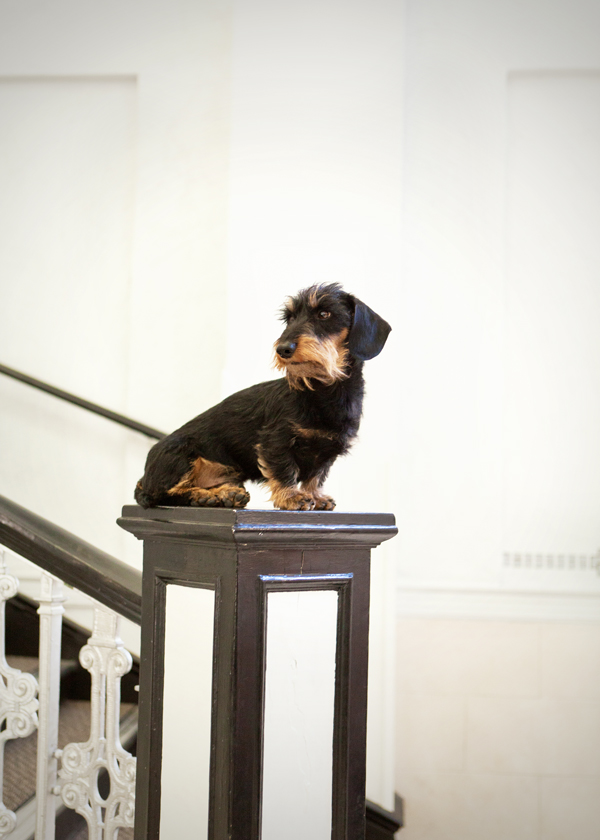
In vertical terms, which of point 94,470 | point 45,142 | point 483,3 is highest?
point 483,3

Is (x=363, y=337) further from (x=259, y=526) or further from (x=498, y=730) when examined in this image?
(x=498, y=730)

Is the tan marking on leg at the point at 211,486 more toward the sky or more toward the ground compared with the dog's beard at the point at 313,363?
more toward the ground

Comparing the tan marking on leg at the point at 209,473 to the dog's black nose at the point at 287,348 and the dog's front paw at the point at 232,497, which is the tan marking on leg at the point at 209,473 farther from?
the dog's black nose at the point at 287,348

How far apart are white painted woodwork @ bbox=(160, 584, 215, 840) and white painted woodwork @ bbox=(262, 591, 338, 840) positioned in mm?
96

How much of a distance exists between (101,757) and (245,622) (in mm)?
711

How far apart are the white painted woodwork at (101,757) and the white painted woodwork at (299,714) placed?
522 millimetres

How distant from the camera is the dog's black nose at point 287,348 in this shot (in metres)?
1.02

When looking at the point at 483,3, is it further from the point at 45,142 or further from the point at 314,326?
the point at 314,326

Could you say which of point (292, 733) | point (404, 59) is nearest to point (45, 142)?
point (404, 59)

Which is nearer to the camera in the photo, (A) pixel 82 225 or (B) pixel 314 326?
(B) pixel 314 326

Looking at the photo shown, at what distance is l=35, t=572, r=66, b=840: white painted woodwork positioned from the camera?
144 cm

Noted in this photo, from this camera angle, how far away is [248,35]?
106 inches

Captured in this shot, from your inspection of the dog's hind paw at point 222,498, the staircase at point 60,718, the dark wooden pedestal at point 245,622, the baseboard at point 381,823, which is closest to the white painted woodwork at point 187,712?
the dark wooden pedestal at point 245,622

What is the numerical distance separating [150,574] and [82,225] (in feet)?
7.79
